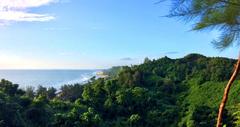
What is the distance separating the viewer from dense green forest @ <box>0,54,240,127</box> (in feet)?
106

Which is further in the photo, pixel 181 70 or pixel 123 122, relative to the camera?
pixel 181 70

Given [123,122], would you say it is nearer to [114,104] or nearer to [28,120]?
[114,104]

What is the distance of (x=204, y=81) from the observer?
171ft

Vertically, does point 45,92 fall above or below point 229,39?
below

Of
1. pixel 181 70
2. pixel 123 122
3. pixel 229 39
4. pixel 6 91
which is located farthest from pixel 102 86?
pixel 229 39

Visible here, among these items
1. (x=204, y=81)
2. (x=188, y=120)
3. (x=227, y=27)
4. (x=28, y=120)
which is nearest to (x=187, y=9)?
(x=227, y=27)

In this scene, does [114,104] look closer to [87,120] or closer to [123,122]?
[123,122]

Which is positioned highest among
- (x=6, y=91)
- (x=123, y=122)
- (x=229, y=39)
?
(x=229, y=39)

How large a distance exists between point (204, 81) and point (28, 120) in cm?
2567

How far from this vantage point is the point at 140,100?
42.9m

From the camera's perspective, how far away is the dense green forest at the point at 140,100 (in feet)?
106

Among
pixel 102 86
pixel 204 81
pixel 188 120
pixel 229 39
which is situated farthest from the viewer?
pixel 204 81

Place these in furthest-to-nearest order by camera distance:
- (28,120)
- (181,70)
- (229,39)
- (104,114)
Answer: (181,70), (104,114), (28,120), (229,39)

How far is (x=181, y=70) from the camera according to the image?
5747cm
